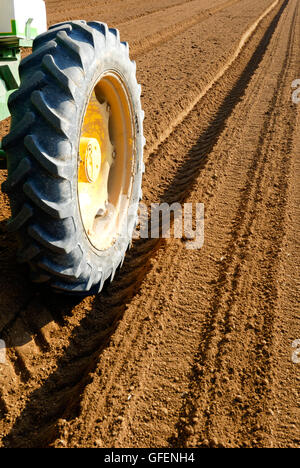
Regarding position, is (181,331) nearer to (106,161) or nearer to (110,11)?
(106,161)

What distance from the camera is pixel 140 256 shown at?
358 centimetres

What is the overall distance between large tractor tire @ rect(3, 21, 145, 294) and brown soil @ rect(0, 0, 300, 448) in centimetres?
36

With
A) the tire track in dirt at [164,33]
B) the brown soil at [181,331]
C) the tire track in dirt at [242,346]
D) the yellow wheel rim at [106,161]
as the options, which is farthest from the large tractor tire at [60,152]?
the tire track in dirt at [164,33]

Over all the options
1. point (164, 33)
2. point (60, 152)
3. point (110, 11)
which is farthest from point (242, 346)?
point (110, 11)

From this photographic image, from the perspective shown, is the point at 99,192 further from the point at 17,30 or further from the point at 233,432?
the point at 233,432

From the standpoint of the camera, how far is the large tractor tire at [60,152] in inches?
79.0

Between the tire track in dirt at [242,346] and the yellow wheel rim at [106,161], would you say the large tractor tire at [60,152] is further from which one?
the tire track in dirt at [242,346]

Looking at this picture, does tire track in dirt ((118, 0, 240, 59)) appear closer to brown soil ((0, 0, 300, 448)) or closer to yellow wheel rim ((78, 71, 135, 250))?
brown soil ((0, 0, 300, 448))

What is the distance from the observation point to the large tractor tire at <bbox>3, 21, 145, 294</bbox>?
2.01 m

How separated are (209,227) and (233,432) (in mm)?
2020

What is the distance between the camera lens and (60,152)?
2012 millimetres

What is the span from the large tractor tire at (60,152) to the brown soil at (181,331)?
36cm

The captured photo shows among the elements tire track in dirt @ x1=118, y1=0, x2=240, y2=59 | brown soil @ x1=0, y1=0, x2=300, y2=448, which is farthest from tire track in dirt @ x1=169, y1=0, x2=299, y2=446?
tire track in dirt @ x1=118, y1=0, x2=240, y2=59
